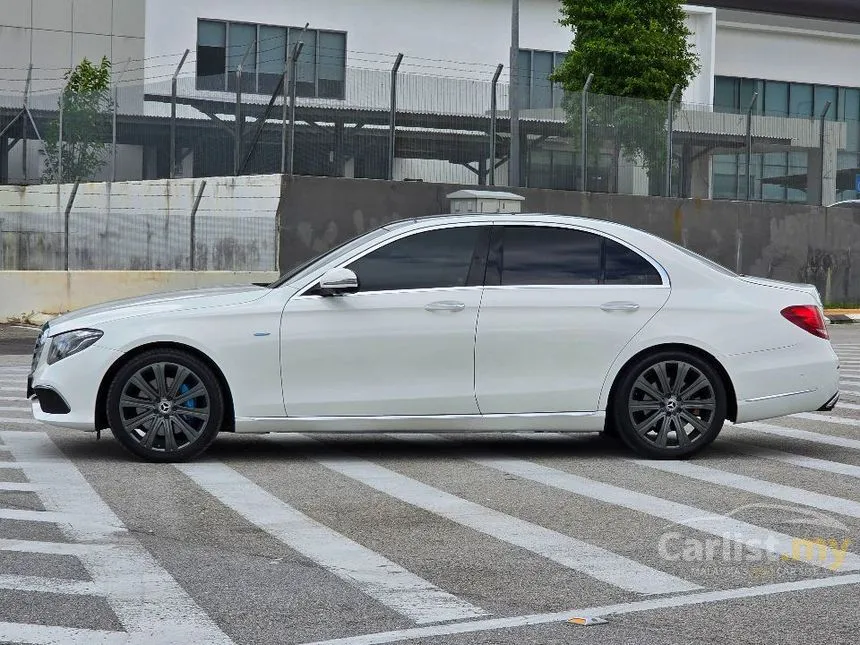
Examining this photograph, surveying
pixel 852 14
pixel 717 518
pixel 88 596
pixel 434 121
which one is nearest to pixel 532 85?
pixel 434 121

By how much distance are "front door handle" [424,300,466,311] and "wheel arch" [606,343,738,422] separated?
1.13 meters

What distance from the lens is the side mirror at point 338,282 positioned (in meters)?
9.80

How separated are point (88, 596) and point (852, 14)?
55.9 meters

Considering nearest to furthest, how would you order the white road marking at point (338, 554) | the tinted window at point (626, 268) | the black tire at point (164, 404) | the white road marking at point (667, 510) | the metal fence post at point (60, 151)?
the white road marking at point (338, 554) → the white road marking at point (667, 510) → the black tire at point (164, 404) → the tinted window at point (626, 268) → the metal fence post at point (60, 151)

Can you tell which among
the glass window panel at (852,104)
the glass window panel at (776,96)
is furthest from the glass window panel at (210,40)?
the glass window panel at (852,104)

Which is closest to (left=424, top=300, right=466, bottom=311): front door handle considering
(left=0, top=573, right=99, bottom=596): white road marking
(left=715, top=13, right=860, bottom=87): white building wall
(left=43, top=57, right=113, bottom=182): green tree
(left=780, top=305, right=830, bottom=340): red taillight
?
(left=780, top=305, right=830, bottom=340): red taillight

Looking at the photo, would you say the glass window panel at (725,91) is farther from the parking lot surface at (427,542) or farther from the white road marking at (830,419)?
the parking lot surface at (427,542)

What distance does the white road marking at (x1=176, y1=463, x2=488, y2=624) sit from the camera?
605 cm

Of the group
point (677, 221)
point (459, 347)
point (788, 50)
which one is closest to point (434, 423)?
point (459, 347)

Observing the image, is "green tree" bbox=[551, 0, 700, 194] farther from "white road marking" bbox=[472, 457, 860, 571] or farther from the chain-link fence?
"white road marking" bbox=[472, 457, 860, 571]

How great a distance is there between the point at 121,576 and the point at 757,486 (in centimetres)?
410

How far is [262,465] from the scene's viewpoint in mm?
9867

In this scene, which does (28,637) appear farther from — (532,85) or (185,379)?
(532,85)

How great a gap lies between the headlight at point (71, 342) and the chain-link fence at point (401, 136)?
16.9 m
